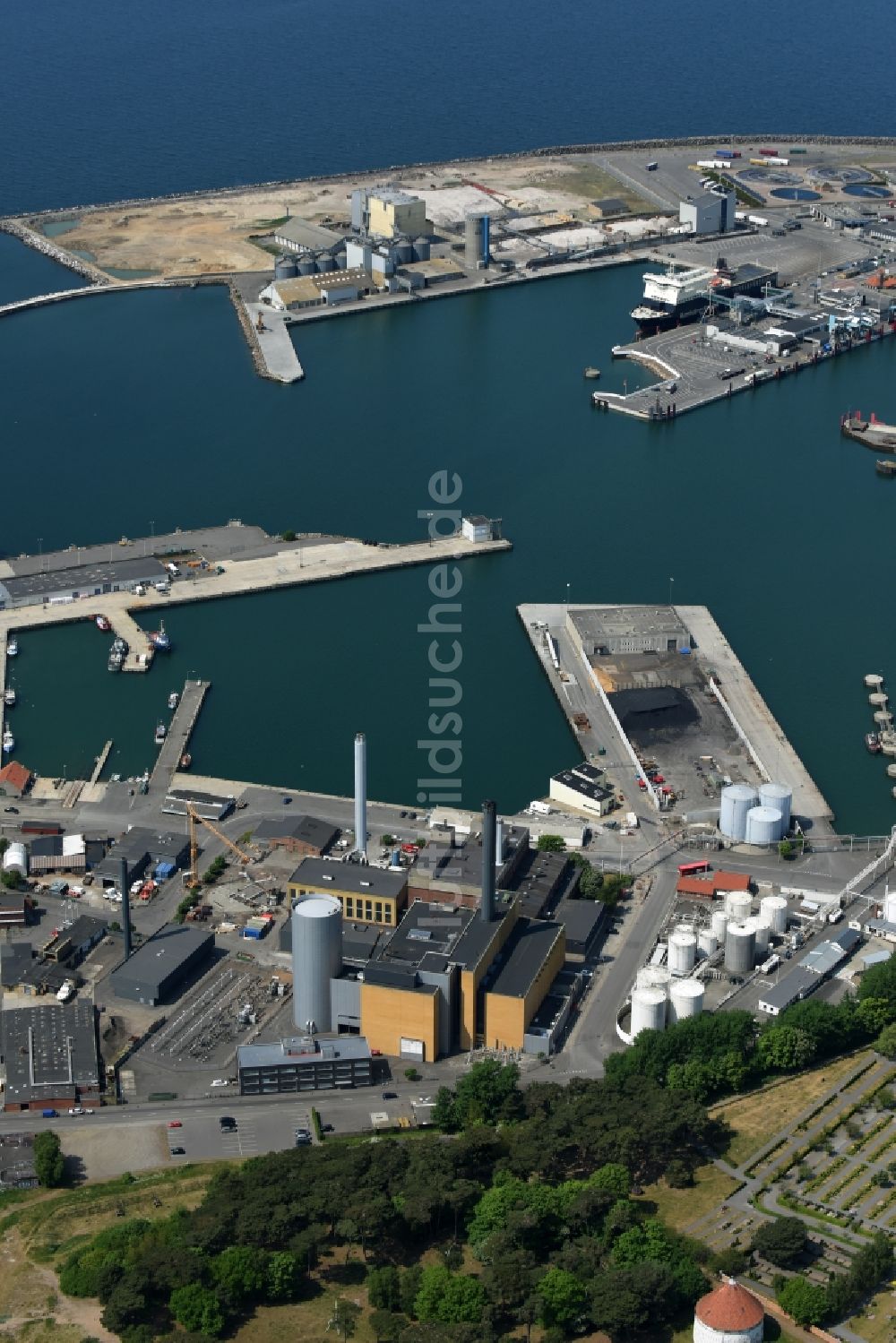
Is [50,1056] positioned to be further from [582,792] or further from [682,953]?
[582,792]

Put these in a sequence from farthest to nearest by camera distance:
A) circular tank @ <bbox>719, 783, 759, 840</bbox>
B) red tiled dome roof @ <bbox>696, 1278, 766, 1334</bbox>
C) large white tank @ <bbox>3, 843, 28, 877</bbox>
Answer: circular tank @ <bbox>719, 783, 759, 840</bbox> → large white tank @ <bbox>3, 843, 28, 877</bbox> → red tiled dome roof @ <bbox>696, 1278, 766, 1334</bbox>

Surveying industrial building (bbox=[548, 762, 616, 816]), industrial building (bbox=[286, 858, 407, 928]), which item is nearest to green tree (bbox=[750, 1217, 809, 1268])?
industrial building (bbox=[286, 858, 407, 928])

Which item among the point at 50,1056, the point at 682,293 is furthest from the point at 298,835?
the point at 682,293

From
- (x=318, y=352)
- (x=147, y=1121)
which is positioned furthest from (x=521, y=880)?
(x=318, y=352)

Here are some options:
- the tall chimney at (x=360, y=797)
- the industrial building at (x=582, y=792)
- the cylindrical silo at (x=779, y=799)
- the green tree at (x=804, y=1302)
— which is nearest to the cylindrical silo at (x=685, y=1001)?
the cylindrical silo at (x=779, y=799)

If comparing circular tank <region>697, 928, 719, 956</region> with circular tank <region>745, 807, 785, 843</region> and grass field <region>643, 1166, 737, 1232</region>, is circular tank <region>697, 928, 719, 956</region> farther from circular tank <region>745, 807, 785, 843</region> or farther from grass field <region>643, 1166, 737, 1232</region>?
grass field <region>643, 1166, 737, 1232</region>

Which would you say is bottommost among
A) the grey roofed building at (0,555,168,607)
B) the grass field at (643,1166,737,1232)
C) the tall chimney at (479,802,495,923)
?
the grass field at (643,1166,737,1232)

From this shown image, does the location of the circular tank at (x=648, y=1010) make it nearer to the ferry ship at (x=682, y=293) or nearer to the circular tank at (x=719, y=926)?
the circular tank at (x=719, y=926)
